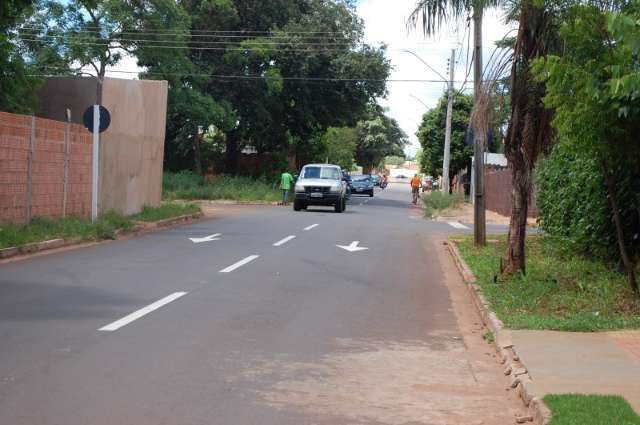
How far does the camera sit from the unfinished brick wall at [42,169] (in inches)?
667

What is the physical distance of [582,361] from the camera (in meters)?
7.36

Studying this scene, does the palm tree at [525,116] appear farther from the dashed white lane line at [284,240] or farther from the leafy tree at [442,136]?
the leafy tree at [442,136]

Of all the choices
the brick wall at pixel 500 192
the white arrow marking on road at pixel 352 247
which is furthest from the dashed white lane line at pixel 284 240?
the brick wall at pixel 500 192

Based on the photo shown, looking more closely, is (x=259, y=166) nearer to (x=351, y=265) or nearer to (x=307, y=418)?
(x=351, y=265)

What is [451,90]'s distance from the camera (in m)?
40.2

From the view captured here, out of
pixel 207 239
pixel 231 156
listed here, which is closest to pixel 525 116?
pixel 207 239

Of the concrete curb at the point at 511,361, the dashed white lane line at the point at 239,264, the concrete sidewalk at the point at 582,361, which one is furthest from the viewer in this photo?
the dashed white lane line at the point at 239,264

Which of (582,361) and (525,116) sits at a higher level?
(525,116)

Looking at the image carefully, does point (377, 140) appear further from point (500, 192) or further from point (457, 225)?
point (457, 225)

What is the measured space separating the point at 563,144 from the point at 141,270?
21.8 ft

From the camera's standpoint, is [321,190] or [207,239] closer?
[207,239]

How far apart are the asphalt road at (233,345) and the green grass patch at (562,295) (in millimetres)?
683

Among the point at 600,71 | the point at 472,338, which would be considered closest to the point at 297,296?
the point at 472,338

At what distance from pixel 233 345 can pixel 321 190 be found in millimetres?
26543
